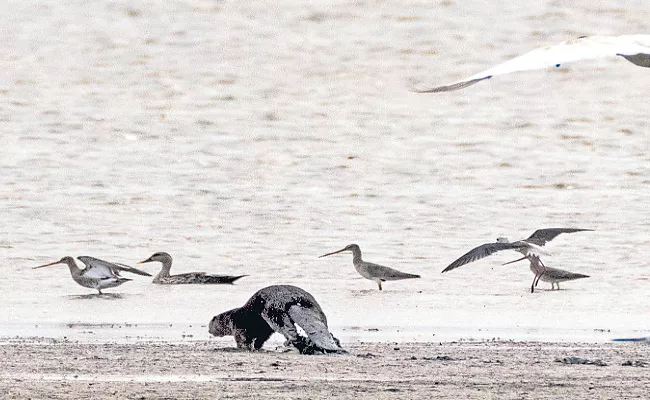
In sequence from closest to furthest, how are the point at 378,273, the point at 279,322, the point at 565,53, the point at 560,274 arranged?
the point at 565,53, the point at 279,322, the point at 560,274, the point at 378,273

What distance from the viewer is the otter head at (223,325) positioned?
9.34m

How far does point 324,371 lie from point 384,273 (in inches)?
190

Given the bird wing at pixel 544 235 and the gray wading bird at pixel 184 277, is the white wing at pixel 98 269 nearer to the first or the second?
the gray wading bird at pixel 184 277

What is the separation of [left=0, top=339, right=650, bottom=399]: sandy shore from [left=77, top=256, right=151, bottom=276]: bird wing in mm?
3302

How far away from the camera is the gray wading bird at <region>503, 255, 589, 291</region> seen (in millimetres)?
12539

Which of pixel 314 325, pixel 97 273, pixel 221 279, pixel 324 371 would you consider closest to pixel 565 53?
pixel 324 371

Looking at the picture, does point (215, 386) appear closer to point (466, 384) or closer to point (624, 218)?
point (466, 384)

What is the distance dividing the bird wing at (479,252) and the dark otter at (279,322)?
10.1 ft

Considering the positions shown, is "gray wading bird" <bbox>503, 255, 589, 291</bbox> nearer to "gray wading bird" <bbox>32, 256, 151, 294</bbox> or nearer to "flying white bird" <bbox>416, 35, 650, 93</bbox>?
"gray wading bird" <bbox>32, 256, 151, 294</bbox>

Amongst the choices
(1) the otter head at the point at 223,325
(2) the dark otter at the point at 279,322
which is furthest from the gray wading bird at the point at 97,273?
(2) the dark otter at the point at 279,322

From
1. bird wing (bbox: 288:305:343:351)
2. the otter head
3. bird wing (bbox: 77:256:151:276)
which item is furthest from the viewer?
bird wing (bbox: 77:256:151:276)

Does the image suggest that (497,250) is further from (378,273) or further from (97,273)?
(97,273)

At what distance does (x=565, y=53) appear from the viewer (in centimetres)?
654

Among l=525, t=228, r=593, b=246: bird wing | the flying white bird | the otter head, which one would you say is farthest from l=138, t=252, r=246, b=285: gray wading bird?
the flying white bird
